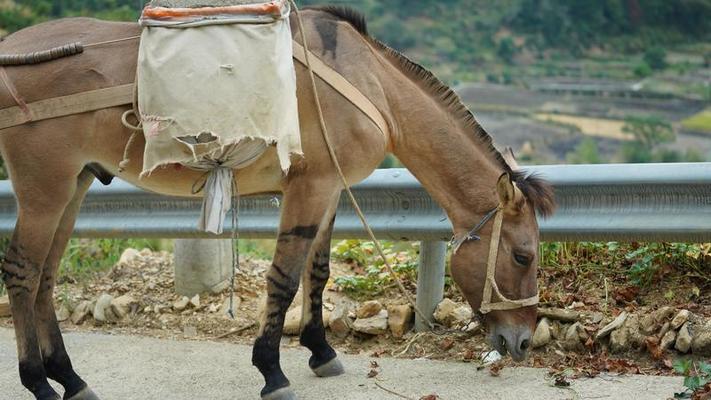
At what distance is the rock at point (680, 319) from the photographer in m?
4.85

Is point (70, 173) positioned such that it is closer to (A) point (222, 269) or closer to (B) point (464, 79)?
(A) point (222, 269)

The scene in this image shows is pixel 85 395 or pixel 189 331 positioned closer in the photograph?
pixel 85 395

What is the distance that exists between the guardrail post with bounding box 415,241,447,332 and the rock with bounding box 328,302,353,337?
0.42 m

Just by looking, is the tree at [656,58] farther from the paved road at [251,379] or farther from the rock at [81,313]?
the rock at [81,313]

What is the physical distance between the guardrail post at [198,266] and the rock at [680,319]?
Result: 2936 millimetres

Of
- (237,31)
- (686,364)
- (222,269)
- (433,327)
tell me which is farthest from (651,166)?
(222,269)

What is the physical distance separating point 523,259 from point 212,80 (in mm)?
1791

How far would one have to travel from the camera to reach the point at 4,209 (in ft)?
20.3

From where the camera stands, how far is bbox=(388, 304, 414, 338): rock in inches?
217

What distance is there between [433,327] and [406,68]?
1.53 meters

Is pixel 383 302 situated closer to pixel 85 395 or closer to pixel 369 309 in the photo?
pixel 369 309

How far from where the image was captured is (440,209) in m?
5.36

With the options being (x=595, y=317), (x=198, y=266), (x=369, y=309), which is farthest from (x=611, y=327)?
(x=198, y=266)

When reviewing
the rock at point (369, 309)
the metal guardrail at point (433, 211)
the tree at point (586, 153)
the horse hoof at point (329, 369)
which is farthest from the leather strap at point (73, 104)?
the tree at point (586, 153)
